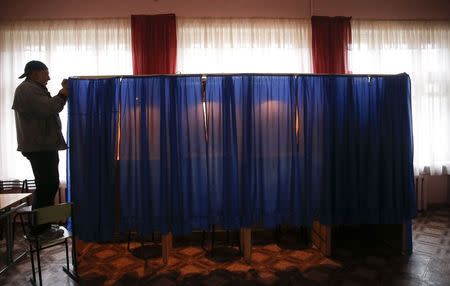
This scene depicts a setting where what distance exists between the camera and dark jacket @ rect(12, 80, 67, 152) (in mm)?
2964

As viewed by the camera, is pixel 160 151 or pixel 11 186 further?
pixel 11 186

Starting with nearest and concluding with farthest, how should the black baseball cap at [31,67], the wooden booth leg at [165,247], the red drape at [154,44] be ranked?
the black baseball cap at [31,67] < the wooden booth leg at [165,247] < the red drape at [154,44]

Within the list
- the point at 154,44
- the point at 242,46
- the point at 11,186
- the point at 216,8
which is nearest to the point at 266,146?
the point at 242,46

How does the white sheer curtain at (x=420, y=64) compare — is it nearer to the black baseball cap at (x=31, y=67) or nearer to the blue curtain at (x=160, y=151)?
the blue curtain at (x=160, y=151)

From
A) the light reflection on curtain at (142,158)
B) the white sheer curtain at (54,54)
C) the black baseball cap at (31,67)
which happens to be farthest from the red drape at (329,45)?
the black baseball cap at (31,67)

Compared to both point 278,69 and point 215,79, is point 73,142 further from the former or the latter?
point 278,69

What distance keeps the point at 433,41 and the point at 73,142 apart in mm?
5817

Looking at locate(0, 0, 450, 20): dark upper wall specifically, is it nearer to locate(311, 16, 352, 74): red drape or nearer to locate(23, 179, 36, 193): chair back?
locate(311, 16, 352, 74): red drape

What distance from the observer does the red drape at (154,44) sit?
15.4ft

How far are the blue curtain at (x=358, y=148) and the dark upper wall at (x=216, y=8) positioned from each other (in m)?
2.27

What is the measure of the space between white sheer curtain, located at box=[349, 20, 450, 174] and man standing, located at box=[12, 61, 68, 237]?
4482 millimetres

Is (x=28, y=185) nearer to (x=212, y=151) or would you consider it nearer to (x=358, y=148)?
(x=212, y=151)

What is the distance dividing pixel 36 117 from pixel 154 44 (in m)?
2.25

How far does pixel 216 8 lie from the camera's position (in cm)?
495
